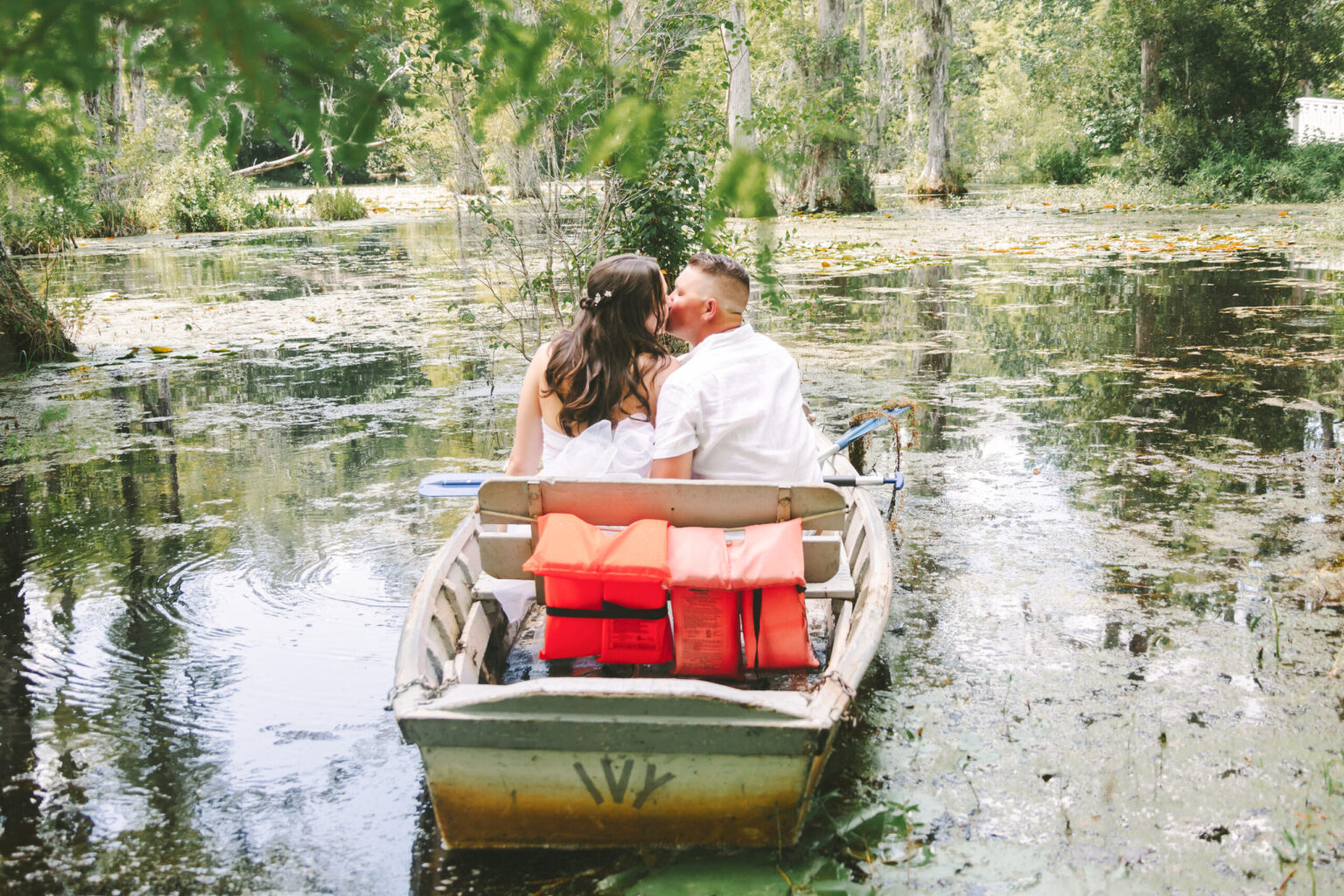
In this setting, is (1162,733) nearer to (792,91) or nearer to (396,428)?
(396,428)

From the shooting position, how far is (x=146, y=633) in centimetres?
414

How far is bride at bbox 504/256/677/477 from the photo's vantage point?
355 centimetres

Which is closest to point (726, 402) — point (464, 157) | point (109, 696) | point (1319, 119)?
point (109, 696)

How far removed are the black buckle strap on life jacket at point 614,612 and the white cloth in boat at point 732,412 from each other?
1.85 ft

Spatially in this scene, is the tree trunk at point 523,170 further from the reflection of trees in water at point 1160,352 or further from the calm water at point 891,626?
the reflection of trees in water at point 1160,352

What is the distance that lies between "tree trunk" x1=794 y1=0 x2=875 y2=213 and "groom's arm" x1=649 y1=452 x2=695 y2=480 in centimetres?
1910

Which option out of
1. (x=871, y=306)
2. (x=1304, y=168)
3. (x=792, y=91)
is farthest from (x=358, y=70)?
(x=1304, y=168)

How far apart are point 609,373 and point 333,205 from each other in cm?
2402

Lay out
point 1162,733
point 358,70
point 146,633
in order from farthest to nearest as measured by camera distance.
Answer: point 146,633 → point 1162,733 → point 358,70

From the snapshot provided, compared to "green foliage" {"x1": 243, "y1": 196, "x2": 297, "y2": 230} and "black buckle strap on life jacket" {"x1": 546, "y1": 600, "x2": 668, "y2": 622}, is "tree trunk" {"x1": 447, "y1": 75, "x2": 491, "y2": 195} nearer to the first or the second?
"black buckle strap on life jacket" {"x1": 546, "y1": 600, "x2": 668, "y2": 622}

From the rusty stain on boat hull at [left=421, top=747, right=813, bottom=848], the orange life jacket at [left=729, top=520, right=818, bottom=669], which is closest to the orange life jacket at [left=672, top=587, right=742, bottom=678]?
the orange life jacket at [left=729, top=520, right=818, bottom=669]

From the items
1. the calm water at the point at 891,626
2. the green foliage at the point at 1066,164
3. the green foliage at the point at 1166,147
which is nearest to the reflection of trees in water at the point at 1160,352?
the calm water at the point at 891,626

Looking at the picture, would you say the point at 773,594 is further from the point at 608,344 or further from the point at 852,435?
the point at 852,435

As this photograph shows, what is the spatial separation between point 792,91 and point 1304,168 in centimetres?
987
